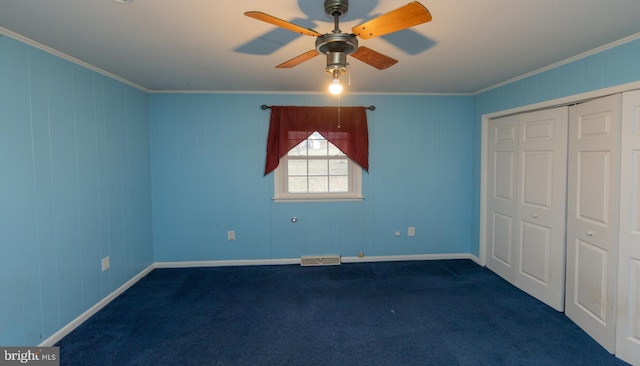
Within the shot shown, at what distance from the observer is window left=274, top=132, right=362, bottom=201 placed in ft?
13.3

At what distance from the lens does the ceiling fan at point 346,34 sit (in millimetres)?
1307

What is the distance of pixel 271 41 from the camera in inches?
87.8

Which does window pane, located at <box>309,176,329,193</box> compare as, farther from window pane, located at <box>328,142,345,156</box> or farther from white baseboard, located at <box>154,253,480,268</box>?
white baseboard, located at <box>154,253,480,268</box>

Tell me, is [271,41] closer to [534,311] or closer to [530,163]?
[530,163]

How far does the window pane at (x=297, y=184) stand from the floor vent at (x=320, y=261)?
0.91 m

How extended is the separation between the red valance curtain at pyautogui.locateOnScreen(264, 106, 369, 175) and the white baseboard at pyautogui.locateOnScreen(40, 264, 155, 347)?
1.95m

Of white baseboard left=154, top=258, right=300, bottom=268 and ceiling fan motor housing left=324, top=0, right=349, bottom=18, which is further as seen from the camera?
white baseboard left=154, top=258, right=300, bottom=268

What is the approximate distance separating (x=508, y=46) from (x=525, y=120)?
3.79 ft

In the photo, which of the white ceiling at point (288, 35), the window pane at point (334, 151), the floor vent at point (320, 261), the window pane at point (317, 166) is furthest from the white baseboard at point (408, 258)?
the white ceiling at point (288, 35)

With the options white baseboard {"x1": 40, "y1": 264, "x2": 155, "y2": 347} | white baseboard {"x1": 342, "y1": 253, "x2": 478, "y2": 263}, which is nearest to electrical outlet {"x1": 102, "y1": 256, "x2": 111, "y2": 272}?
white baseboard {"x1": 40, "y1": 264, "x2": 155, "y2": 347}

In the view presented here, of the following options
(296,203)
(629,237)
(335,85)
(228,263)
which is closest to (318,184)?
(296,203)

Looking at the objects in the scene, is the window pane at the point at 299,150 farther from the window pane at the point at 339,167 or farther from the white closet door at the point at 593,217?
the white closet door at the point at 593,217

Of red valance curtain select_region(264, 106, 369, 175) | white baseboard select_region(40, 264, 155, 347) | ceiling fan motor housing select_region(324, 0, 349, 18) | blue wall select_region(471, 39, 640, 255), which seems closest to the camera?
ceiling fan motor housing select_region(324, 0, 349, 18)

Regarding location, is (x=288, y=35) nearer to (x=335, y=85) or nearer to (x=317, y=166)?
(x=335, y=85)
